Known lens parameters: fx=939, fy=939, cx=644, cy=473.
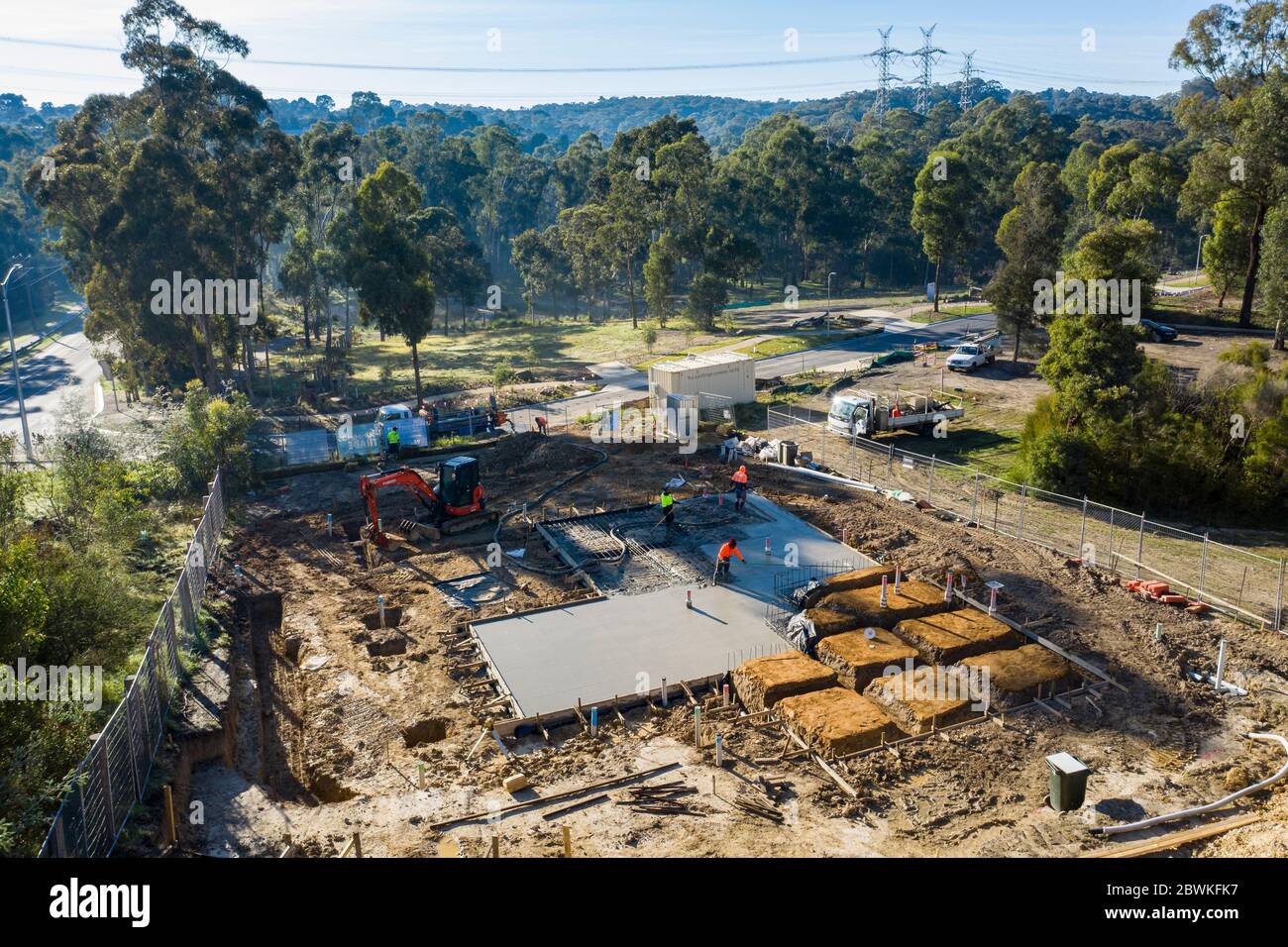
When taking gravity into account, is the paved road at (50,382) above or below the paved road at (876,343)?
below

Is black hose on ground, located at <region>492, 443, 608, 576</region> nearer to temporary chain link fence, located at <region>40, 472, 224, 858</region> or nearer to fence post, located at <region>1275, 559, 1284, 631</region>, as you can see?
temporary chain link fence, located at <region>40, 472, 224, 858</region>

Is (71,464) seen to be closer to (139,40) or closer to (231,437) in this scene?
(231,437)

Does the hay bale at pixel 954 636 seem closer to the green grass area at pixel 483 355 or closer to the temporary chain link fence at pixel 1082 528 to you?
the temporary chain link fence at pixel 1082 528

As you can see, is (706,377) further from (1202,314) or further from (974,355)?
(1202,314)

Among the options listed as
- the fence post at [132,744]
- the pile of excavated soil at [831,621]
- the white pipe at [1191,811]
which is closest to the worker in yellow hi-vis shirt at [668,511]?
the pile of excavated soil at [831,621]

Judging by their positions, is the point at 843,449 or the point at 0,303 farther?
the point at 0,303

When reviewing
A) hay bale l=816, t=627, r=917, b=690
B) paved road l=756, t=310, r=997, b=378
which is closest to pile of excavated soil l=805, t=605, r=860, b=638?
hay bale l=816, t=627, r=917, b=690
